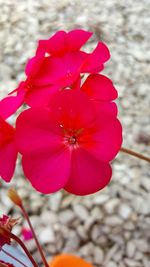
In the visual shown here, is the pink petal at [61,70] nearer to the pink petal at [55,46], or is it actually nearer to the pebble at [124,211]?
the pink petal at [55,46]

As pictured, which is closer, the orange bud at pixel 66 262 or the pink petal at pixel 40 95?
the pink petal at pixel 40 95

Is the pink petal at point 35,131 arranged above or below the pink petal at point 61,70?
below

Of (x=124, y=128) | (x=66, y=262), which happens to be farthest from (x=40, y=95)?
(x=124, y=128)

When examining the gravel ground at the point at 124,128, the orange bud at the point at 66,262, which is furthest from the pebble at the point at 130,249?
the orange bud at the point at 66,262

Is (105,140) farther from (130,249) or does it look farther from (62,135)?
(130,249)

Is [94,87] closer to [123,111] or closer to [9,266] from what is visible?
[9,266]

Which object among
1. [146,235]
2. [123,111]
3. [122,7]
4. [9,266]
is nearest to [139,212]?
[146,235]

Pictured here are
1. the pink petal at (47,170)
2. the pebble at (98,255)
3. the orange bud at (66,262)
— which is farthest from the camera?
the pebble at (98,255)
